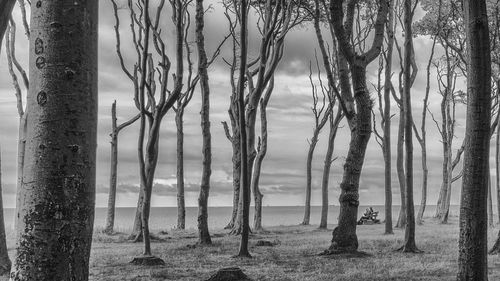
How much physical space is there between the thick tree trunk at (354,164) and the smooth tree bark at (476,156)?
19.6ft

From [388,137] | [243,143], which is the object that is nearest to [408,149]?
[243,143]

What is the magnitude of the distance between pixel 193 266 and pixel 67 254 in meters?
8.10

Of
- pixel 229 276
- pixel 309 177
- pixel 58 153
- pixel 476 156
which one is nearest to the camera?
pixel 58 153

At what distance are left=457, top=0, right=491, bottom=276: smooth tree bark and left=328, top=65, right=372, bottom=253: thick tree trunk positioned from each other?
5.98 metres

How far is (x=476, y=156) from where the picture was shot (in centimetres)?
775

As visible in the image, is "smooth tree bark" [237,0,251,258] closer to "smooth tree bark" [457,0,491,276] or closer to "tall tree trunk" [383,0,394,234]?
"smooth tree bark" [457,0,491,276]

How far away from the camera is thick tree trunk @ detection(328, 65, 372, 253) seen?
13828 millimetres

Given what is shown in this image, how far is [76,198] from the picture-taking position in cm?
366

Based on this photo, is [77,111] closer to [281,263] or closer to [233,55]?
[281,263]

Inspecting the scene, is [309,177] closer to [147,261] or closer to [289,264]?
[289,264]

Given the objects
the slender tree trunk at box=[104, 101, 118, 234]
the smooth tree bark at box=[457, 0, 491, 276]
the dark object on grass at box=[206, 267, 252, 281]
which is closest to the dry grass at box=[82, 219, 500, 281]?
the dark object on grass at box=[206, 267, 252, 281]

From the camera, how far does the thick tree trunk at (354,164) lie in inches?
544

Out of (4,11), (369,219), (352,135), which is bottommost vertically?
(369,219)

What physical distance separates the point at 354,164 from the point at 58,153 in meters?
11.3
